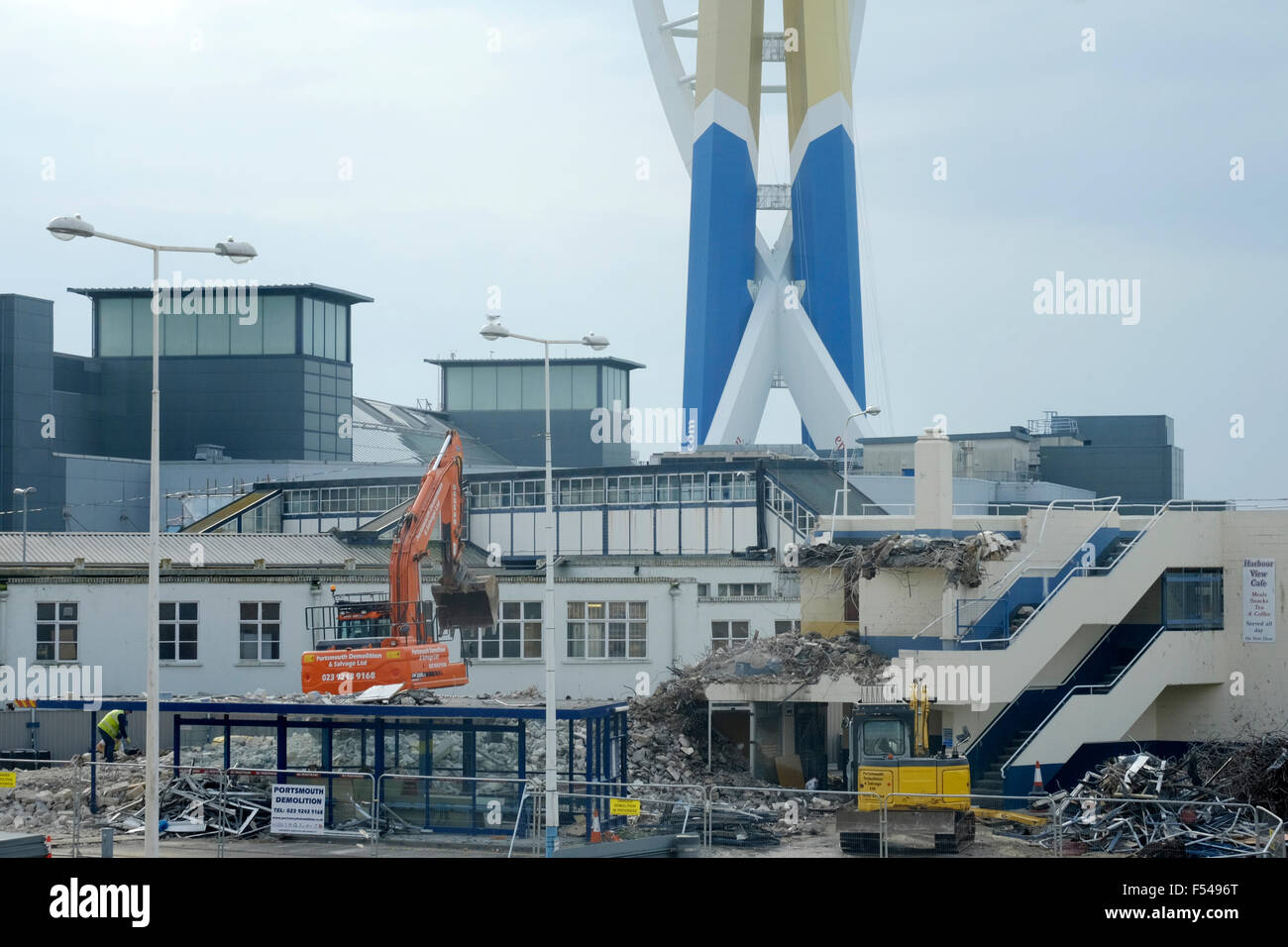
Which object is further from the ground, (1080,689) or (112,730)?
(1080,689)

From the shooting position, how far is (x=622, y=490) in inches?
2429

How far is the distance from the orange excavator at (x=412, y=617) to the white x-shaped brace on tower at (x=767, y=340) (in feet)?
106

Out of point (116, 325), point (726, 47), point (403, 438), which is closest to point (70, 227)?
point (726, 47)

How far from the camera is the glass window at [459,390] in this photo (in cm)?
11044

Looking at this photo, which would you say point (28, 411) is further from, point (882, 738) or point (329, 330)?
point (882, 738)

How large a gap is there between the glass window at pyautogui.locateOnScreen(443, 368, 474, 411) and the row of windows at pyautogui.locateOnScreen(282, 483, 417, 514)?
125ft

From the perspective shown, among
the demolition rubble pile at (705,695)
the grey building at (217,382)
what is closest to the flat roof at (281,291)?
the grey building at (217,382)

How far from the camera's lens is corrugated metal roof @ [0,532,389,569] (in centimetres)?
5131

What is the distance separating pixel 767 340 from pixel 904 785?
49.9m

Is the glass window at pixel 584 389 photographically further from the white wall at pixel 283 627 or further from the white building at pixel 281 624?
the white wall at pixel 283 627

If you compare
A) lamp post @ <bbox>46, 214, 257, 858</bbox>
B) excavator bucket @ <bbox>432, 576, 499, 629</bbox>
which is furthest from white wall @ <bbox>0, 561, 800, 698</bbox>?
lamp post @ <bbox>46, 214, 257, 858</bbox>

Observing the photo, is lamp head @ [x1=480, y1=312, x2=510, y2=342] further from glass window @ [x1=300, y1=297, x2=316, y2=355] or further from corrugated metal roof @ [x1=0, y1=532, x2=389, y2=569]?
glass window @ [x1=300, y1=297, x2=316, y2=355]

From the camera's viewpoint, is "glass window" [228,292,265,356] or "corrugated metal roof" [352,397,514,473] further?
"corrugated metal roof" [352,397,514,473]
